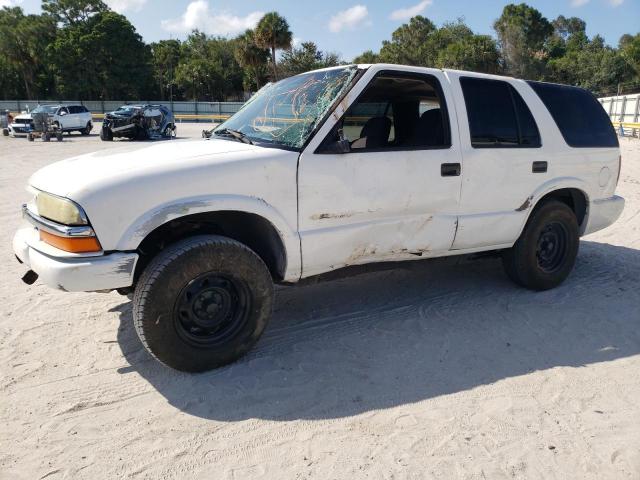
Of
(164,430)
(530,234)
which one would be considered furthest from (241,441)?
(530,234)

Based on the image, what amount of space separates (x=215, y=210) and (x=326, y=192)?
76 cm

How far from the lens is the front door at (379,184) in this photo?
3396mm

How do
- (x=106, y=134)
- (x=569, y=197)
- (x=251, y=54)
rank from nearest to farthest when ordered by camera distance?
(x=569, y=197)
(x=106, y=134)
(x=251, y=54)

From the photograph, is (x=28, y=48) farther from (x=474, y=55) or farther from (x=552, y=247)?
(x=552, y=247)

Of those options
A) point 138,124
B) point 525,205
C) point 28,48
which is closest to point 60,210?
point 525,205

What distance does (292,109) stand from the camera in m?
3.72

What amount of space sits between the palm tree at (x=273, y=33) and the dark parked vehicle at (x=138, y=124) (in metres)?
22.8

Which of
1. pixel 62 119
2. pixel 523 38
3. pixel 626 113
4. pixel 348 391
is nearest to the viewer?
pixel 348 391

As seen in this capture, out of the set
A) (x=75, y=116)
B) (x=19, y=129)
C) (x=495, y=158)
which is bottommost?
(x=495, y=158)

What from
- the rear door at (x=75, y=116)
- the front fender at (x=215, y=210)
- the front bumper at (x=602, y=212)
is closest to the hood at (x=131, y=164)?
the front fender at (x=215, y=210)

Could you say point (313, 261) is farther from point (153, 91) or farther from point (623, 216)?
point (153, 91)

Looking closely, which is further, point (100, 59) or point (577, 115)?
point (100, 59)

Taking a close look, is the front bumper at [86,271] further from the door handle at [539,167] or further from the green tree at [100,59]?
the green tree at [100,59]

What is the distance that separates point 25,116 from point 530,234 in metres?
28.3
